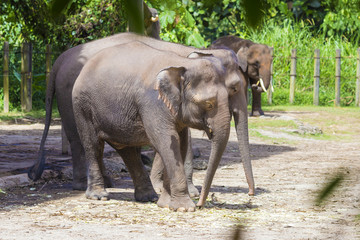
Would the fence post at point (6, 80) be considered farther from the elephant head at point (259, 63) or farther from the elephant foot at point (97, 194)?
the elephant foot at point (97, 194)

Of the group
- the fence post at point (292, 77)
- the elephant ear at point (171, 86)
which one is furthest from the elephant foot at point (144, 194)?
the fence post at point (292, 77)

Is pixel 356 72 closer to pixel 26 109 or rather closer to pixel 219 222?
pixel 26 109

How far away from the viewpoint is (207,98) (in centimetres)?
477

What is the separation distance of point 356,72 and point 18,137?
9.47 metres

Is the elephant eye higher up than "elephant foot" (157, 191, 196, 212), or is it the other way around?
the elephant eye

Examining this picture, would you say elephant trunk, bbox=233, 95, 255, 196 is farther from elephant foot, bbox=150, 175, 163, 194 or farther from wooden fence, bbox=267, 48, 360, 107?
wooden fence, bbox=267, 48, 360, 107

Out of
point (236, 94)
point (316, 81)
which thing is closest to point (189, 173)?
point (236, 94)

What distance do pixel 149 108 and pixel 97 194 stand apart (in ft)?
2.46

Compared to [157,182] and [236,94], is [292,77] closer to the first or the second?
[157,182]

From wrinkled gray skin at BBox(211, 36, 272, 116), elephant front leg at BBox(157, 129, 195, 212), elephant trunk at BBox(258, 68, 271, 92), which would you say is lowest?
elephant trunk at BBox(258, 68, 271, 92)

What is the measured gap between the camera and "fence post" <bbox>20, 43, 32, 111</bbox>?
13172 millimetres

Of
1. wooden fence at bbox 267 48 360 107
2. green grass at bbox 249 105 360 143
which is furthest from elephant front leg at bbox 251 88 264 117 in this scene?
wooden fence at bbox 267 48 360 107

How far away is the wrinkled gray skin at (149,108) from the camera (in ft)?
15.7

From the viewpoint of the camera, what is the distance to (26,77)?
13227mm
